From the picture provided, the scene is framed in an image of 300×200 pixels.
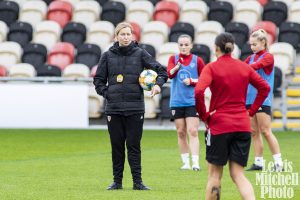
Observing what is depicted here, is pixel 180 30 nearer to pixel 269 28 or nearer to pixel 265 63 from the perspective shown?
pixel 269 28

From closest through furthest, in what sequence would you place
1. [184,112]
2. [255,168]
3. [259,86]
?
[259,86] < [255,168] < [184,112]

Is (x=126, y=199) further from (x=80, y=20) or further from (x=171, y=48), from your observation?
(x=80, y=20)

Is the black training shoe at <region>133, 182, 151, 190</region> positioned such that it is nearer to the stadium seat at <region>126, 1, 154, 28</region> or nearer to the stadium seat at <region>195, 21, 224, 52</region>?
the stadium seat at <region>195, 21, 224, 52</region>

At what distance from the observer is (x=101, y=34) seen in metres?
28.8

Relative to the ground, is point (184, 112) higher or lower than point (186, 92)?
lower

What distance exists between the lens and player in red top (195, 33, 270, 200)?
930cm

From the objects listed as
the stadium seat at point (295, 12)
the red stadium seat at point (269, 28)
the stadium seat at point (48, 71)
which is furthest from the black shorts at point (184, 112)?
the stadium seat at point (295, 12)

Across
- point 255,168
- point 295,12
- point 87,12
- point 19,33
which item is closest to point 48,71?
point 19,33

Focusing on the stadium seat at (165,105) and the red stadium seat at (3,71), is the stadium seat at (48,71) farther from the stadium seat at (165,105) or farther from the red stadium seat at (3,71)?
the stadium seat at (165,105)

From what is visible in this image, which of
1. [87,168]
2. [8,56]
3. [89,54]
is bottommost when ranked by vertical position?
[87,168]

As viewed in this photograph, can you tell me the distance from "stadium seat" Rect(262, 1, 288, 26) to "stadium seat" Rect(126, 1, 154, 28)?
143 inches

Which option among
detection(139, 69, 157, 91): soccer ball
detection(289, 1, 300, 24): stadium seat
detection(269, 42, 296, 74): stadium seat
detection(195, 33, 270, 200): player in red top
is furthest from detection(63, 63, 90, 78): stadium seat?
detection(195, 33, 270, 200): player in red top

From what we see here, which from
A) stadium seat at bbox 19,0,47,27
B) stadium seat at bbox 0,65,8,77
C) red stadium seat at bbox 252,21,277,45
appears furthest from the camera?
stadium seat at bbox 19,0,47,27

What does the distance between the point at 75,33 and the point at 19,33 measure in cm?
165
